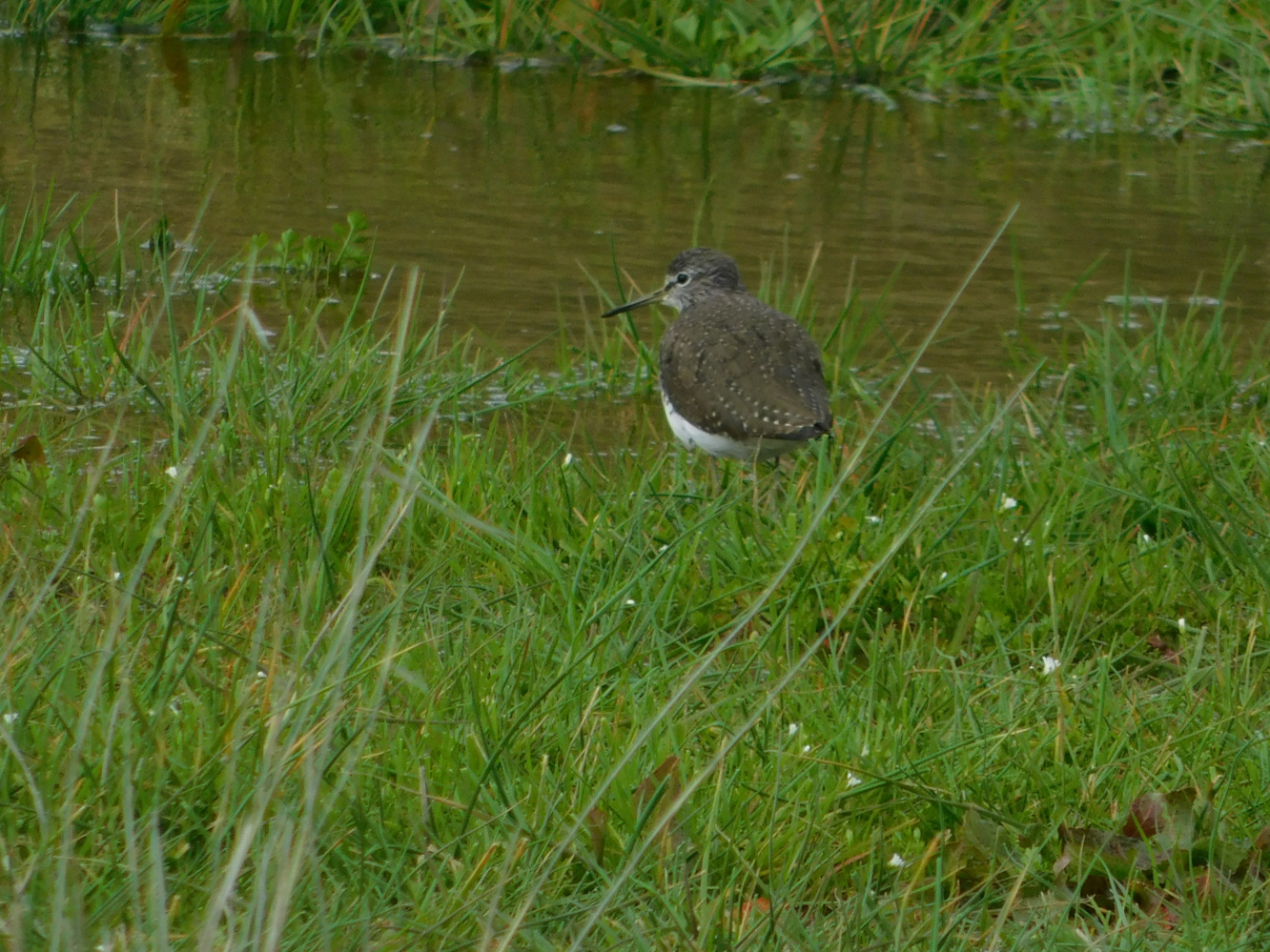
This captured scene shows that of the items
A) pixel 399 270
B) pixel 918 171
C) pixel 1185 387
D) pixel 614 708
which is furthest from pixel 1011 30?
pixel 614 708

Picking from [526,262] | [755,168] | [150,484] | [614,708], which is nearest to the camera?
[614,708]

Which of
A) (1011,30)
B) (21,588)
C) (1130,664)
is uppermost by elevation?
(1011,30)

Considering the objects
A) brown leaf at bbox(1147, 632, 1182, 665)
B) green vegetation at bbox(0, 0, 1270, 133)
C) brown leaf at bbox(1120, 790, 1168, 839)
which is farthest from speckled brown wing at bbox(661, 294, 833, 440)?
green vegetation at bbox(0, 0, 1270, 133)

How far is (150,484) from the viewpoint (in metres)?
4.20

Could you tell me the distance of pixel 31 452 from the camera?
4426 mm

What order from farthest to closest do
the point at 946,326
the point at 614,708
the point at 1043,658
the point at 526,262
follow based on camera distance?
the point at 526,262, the point at 946,326, the point at 1043,658, the point at 614,708

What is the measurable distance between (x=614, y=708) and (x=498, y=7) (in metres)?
8.47

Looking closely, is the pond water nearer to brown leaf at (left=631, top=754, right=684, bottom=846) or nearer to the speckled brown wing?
the speckled brown wing

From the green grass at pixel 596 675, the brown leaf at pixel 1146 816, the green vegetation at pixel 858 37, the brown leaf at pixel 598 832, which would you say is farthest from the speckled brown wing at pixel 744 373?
the green vegetation at pixel 858 37

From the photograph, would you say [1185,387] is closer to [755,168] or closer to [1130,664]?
[1130,664]

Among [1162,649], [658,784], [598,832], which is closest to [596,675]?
[658,784]

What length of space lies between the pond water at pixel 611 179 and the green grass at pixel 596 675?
1.66 meters

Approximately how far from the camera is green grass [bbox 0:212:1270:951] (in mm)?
2338

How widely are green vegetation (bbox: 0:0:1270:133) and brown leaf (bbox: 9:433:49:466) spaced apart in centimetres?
678
